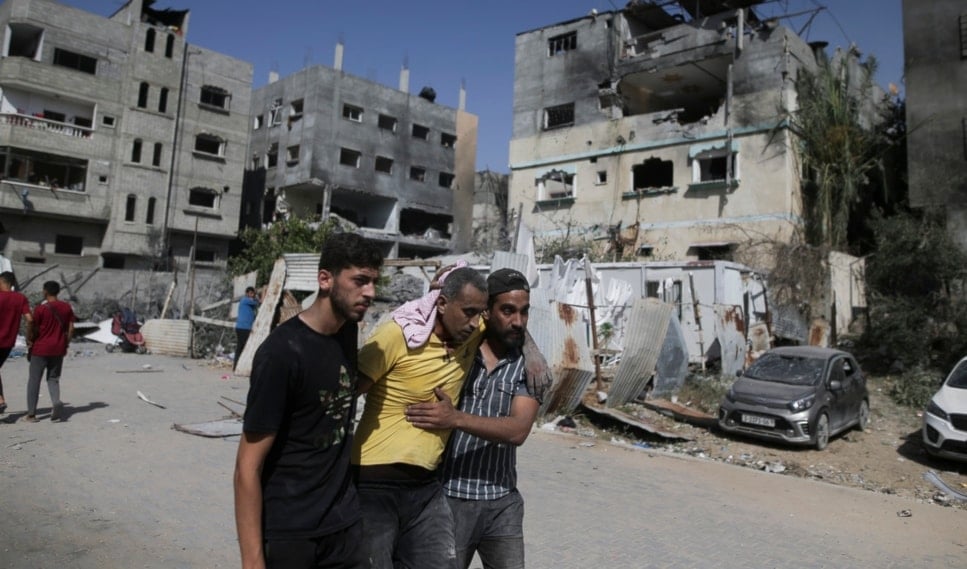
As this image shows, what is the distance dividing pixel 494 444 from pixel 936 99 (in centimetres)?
Answer: 2294

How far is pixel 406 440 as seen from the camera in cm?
239

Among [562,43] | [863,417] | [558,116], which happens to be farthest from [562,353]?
[562,43]

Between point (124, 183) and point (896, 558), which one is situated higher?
point (124, 183)

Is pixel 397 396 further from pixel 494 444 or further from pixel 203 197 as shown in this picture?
pixel 203 197

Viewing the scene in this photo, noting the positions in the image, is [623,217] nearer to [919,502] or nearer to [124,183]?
[919,502]

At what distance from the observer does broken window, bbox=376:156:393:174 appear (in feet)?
127

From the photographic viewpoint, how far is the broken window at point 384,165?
127 ft

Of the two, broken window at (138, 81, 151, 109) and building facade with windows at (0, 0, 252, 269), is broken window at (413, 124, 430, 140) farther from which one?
broken window at (138, 81, 151, 109)

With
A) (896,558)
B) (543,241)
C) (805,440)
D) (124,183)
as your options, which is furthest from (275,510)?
(124,183)

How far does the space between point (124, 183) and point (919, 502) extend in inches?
1253

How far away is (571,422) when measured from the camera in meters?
10.1

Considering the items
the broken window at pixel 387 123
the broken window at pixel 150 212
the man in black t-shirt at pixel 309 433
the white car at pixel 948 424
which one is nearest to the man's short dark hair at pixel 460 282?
the man in black t-shirt at pixel 309 433

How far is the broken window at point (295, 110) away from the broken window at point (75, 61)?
10518 millimetres

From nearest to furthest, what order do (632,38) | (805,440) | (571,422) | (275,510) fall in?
(275,510) < (805,440) < (571,422) < (632,38)
